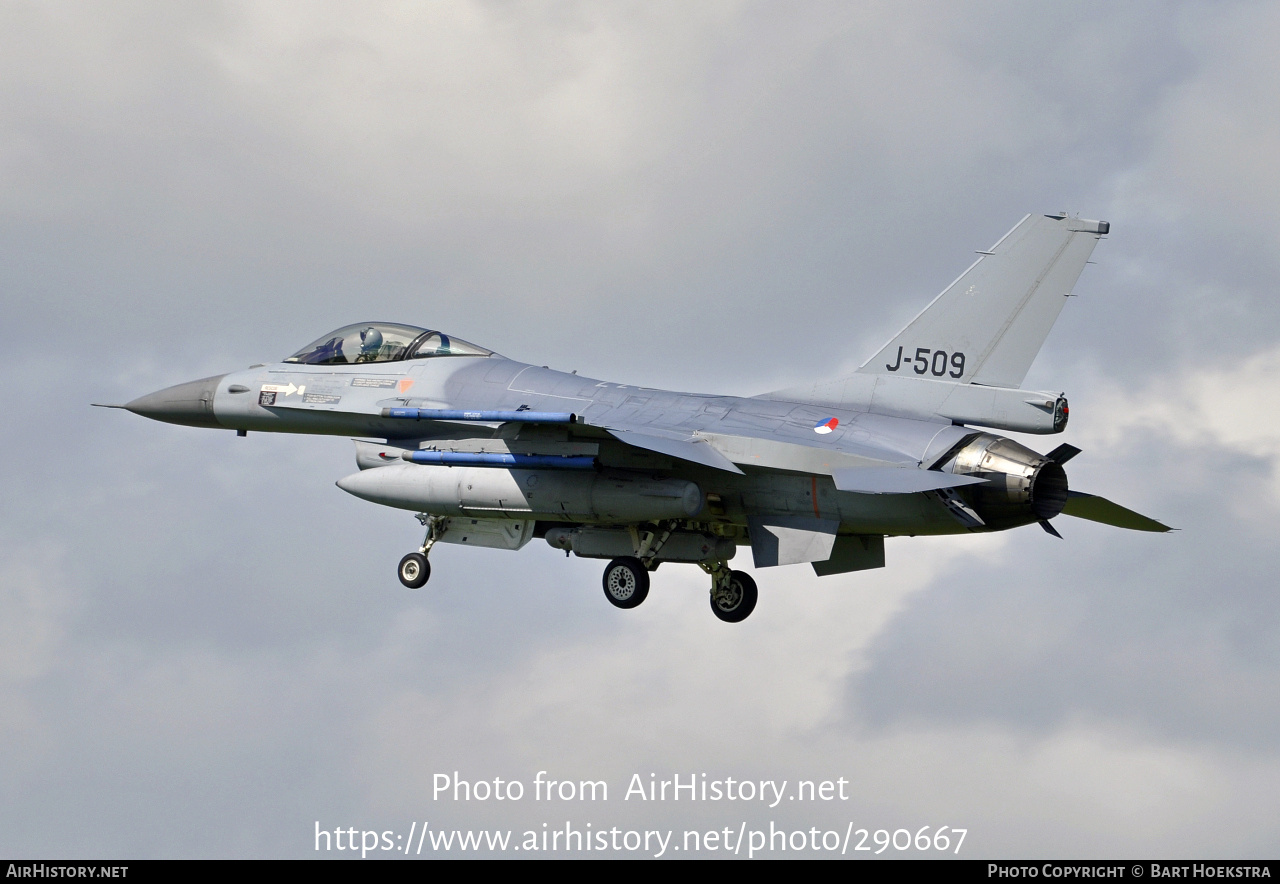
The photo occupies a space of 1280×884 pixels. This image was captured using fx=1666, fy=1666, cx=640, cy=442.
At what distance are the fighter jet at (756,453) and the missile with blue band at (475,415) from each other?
0.09 ft

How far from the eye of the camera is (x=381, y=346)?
23.0m

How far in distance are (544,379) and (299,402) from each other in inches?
137

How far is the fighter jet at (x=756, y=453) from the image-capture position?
19078mm

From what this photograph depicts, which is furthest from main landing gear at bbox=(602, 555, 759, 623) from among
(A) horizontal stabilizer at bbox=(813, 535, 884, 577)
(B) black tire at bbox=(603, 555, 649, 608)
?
(A) horizontal stabilizer at bbox=(813, 535, 884, 577)

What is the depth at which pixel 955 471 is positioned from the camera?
61.9 feet

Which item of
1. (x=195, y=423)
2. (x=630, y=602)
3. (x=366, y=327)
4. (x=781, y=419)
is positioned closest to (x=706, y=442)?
(x=781, y=419)

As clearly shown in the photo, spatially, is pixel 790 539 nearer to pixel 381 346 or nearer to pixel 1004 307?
pixel 1004 307

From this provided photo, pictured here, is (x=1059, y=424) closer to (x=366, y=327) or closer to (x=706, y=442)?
(x=706, y=442)

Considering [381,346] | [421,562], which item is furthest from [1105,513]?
[381,346]

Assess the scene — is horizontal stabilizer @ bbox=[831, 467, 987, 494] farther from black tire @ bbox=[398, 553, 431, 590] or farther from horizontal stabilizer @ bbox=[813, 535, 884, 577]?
black tire @ bbox=[398, 553, 431, 590]

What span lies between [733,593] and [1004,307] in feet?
17.0

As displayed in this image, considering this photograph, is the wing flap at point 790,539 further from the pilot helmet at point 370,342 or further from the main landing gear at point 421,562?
the pilot helmet at point 370,342

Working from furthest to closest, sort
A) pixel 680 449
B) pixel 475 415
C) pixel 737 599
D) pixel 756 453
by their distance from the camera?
1. pixel 737 599
2. pixel 475 415
3. pixel 756 453
4. pixel 680 449

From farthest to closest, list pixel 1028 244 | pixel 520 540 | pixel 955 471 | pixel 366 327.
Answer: pixel 366 327, pixel 520 540, pixel 1028 244, pixel 955 471
